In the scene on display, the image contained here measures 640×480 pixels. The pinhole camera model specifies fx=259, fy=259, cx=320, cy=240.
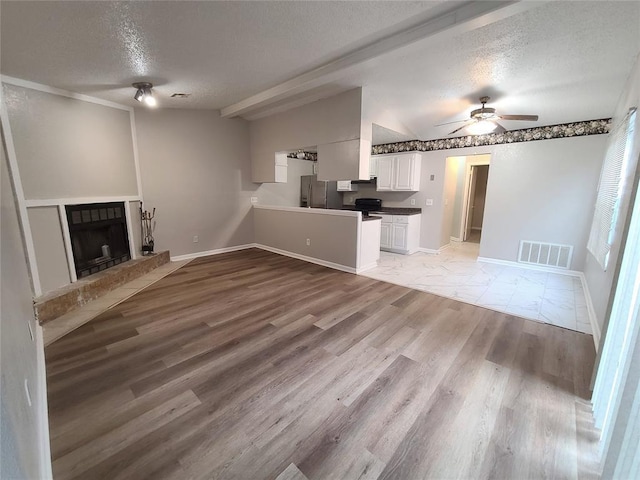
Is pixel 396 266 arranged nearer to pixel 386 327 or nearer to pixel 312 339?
pixel 386 327

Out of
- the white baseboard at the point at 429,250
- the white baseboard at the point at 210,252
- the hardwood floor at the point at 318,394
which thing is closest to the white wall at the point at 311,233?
the white baseboard at the point at 210,252

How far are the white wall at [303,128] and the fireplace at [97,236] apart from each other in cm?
277

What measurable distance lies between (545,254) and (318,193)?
495cm

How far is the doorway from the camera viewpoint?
284 inches

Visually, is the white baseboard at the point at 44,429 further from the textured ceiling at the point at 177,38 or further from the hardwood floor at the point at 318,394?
the textured ceiling at the point at 177,38

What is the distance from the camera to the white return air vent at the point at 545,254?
14.8 ft

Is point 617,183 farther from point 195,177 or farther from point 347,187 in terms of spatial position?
point 195,177

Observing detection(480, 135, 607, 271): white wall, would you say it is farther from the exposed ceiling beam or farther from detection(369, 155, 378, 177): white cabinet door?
the exposed ceiling beam

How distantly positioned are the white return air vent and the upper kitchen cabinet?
3408mm

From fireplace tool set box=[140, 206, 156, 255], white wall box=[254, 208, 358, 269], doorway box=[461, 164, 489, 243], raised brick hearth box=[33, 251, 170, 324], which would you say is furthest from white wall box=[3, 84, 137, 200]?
doorway box=[461, 164, 489, 243]

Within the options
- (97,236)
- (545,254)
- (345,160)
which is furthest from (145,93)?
(545,254)

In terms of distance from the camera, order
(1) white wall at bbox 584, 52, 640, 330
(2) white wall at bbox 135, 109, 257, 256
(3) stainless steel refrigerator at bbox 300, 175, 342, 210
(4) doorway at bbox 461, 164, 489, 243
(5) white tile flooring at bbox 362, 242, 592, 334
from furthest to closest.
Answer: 1. (4) doorway at bbox 461, 164, 489, 243
2. (3) stainless steel refrigerator at bbox 300, 175, 342, 210
3. (2) white wall at bbox 135, 109, 257, 256
4. (5) white tile flooring at bbox 362, 242, 592, 334
5. (1) white wall at bbox 584, 52, 640, 330

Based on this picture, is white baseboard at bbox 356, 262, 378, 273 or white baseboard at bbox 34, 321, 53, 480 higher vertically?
white baseboard at bbox 34, 321, 53, 480

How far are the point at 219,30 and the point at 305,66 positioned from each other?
113 cm
